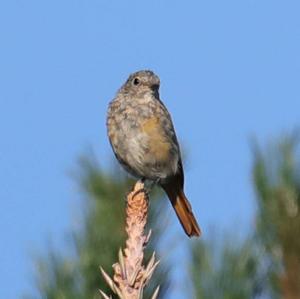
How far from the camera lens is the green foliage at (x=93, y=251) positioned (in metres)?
2.14

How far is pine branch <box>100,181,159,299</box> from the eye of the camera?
1.53 m

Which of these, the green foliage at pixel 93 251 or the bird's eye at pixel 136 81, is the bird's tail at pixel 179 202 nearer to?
the bird's eye at pixel 136 81

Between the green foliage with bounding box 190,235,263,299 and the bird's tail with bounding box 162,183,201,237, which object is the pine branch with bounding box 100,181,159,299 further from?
the bird's tail with bounding box 162,183,201,237

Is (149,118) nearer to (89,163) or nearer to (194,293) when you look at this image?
(89,163)

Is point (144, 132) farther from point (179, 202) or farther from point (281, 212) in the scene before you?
point (281, 212)

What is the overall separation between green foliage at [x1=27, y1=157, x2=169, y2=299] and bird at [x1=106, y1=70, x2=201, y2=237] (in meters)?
2.31

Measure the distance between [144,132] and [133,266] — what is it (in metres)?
3.52

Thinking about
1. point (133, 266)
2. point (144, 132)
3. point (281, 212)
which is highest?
point (144, 132)

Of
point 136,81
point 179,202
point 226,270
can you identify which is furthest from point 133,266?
point 179,202

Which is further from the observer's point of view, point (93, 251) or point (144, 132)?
point (144, 132)

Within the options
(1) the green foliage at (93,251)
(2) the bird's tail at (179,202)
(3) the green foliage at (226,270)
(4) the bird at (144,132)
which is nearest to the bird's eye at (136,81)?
(4) the bird at (144,132)

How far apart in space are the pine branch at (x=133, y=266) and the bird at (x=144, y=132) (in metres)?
3.04

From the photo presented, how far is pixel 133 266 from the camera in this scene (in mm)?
1594

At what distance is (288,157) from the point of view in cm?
234
